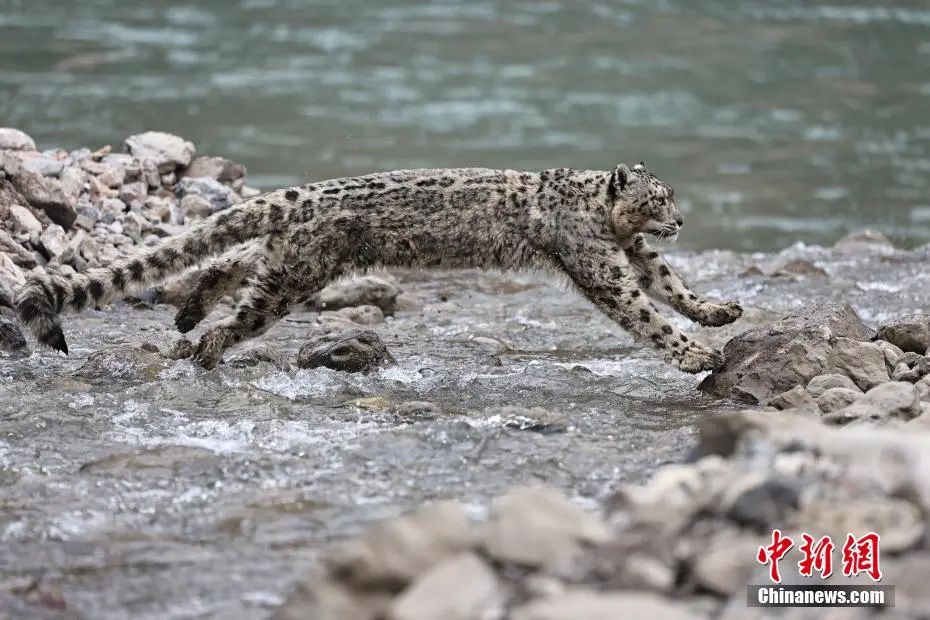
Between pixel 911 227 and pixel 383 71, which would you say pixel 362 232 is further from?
pixel 383 71

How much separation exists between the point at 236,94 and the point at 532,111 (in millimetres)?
4848

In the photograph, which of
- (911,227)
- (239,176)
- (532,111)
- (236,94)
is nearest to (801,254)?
(911,227)

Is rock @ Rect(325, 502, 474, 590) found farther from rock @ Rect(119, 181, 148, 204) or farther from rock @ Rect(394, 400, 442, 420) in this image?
rock @ Rect(119, 181, 148, 204)

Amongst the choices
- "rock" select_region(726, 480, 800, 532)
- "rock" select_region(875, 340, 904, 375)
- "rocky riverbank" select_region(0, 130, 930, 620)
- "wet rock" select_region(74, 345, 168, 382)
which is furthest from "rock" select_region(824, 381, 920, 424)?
"wet rock" select_region(74, 345, 168, 382)

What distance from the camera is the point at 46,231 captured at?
42.3 ft

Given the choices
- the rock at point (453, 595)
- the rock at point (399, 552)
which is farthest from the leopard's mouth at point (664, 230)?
the rock at point (453, 595)

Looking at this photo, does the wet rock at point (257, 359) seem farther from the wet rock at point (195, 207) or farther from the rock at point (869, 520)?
the rock at point (869, 520)

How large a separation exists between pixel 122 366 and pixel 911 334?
5.19 m

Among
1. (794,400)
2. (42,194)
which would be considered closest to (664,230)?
(794,400)

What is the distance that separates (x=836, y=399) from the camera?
8445 millimetres

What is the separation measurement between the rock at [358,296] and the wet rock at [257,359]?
2561 mm

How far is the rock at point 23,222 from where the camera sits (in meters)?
12.8

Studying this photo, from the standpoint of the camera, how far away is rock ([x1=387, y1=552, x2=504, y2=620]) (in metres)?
5.08

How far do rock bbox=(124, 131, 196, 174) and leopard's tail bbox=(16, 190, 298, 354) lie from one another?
5.19m
